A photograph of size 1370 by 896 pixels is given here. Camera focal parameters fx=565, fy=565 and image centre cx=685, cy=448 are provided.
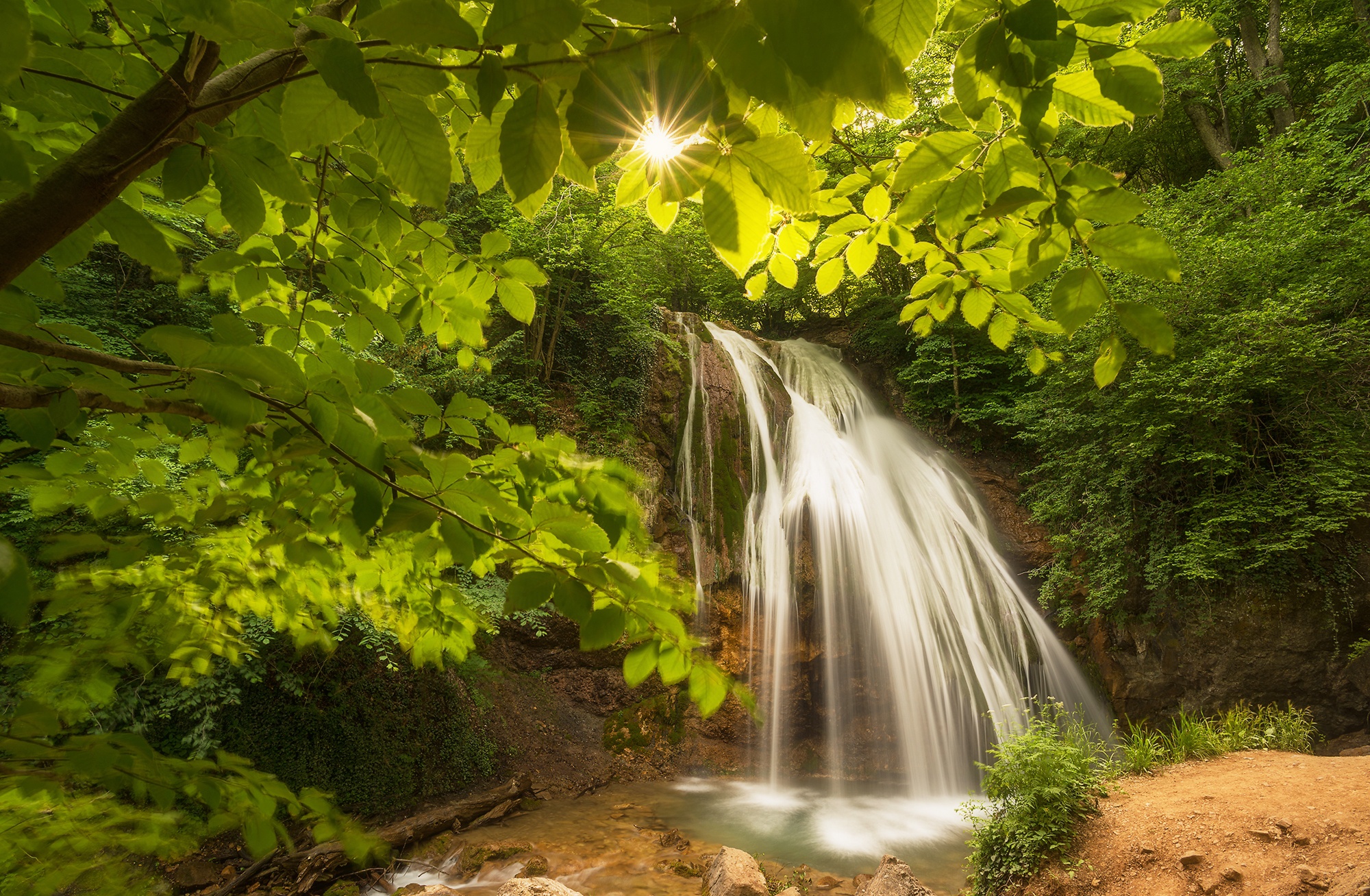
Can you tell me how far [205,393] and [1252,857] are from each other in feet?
18.5

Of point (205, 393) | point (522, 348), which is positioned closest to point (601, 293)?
point (522, 348)

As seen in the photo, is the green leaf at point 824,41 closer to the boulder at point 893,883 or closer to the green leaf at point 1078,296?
the green leaf at point 1078,296

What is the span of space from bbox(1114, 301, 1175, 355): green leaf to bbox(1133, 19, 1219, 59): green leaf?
1.03 ft

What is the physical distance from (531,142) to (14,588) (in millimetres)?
695

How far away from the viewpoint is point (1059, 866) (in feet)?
13.0

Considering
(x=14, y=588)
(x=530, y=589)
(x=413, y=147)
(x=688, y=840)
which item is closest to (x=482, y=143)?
(x=413, y=147)

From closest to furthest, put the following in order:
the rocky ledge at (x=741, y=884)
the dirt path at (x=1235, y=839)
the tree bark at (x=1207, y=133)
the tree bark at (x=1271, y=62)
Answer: the dirt path at (x=1235, y=839) < the rocky ledge at (x=741, y=884) < the tree bark at (x=1271, y=62) < the tree bark at (x=1207, y=133)

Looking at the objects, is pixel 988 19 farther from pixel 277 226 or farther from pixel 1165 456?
pixel 1165 456

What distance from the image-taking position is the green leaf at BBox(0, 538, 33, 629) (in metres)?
0.53

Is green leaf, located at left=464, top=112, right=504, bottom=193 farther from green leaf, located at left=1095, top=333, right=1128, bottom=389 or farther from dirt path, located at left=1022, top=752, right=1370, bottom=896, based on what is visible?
dirt path, located at left=1022, top=752, right=1370, bottom=896

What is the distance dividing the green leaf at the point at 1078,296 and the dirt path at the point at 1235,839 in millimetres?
4252

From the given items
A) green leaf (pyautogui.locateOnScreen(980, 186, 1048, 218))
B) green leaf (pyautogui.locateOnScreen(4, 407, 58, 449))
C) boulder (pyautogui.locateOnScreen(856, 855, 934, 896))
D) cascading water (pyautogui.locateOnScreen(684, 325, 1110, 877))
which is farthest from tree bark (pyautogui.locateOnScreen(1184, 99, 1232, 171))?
green leaf (pyautogui.locateOnScreen(4, 407, 58, 449))

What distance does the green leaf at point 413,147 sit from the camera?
62 centimetres

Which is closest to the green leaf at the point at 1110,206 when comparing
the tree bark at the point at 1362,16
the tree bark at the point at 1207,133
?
the tree bark at the point at 1207,133
